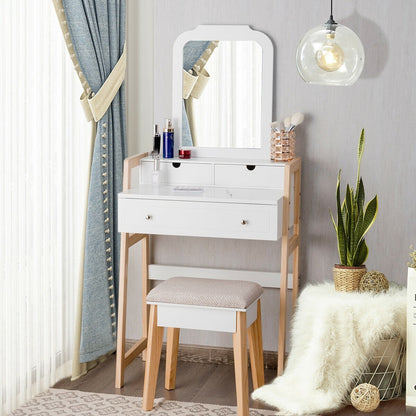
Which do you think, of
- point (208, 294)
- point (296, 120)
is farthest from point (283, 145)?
point (208, 294)

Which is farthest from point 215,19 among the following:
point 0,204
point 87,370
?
point 87,370

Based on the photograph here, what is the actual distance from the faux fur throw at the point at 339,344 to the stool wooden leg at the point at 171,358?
2.12 ft

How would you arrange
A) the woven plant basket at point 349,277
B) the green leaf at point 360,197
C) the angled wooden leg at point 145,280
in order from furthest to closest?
the angled wooden leg at point 145,280 < the green leaf at point 360,197 < the woven plant basket at point 349,277

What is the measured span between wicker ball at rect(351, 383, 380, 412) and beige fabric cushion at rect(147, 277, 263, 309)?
54 centimetres

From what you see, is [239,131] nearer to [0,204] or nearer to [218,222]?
[218,222]

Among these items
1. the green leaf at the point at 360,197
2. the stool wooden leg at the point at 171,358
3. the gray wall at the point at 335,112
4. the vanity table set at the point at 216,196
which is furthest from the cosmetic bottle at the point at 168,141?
the green leaf at the point at 360,197

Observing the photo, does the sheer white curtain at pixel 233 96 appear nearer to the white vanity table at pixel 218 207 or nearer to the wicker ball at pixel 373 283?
the white vanity table at pixel 218 207

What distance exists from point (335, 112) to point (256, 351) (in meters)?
1.17

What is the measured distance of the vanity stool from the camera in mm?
3096

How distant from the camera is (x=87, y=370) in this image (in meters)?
3.78

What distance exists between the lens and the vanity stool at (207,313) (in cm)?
310

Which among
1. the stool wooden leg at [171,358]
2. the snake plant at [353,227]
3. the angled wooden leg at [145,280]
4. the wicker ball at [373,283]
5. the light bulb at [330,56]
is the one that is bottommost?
the stool wooden leg at [171,358]

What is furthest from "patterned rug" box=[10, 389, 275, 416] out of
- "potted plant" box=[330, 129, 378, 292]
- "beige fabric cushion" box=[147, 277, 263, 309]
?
"potted plant" box=[330, 129, 378, 292]

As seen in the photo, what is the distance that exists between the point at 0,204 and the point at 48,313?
2.18ft
